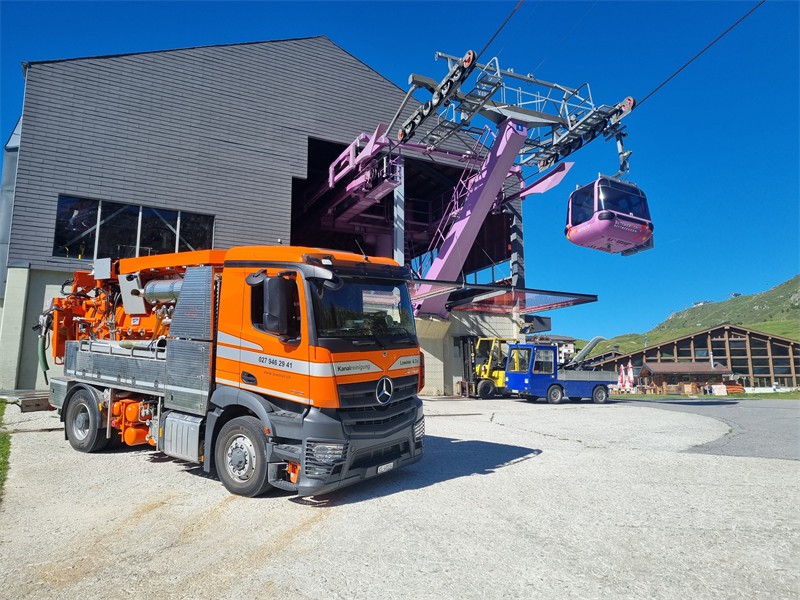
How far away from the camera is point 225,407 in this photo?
5.60m

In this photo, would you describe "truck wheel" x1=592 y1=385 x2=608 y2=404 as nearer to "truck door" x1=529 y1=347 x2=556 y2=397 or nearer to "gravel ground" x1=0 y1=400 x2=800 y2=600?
"truck door" x1=529 y1=347 x2=556 y2=397

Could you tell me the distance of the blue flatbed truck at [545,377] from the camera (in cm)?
1895

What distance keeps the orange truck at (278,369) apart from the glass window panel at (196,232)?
1120cm

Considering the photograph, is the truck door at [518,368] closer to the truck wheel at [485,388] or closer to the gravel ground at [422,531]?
the truck wheel at [485,388]

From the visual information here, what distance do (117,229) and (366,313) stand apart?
14.8m

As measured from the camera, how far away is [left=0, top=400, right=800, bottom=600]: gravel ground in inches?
131

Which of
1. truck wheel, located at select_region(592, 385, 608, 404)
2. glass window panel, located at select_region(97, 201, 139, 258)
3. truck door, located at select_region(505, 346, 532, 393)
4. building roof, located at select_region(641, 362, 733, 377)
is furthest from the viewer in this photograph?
building roof, located at select_region(641, 362, 733, 377)

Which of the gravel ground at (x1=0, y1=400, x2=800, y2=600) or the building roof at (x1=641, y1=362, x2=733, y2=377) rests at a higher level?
the building roof at (x1=641, y1=362, x2=733, y2=377)

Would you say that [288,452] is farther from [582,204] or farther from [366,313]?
[582,204]

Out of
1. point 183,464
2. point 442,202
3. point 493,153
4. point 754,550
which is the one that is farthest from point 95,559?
point 442,202

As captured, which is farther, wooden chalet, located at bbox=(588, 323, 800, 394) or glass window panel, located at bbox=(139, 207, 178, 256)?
wooden chalet, located at bbox=(588, 323, 800, 394)

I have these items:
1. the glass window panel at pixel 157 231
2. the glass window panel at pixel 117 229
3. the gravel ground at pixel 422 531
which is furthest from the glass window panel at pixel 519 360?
the glass window panel at pixel 117 229

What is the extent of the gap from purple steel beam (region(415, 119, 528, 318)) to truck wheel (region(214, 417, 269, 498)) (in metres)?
13.9

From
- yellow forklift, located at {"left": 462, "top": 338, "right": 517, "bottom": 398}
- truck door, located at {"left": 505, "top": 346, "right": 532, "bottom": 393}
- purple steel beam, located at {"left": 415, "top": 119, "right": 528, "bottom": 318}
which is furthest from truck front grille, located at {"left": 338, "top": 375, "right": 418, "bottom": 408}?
yellow forklift, located at {"left": 462, "top": 338, "right": 517, "bottom": 398}
